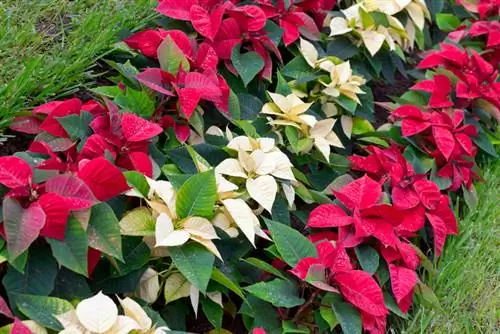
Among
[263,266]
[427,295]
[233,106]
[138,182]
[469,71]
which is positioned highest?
[138,182]

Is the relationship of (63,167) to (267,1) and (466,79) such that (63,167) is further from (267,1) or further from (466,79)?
(466,79)

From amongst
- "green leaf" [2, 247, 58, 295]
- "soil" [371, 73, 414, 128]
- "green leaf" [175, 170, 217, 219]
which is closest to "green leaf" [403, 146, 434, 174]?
"soil" [371, 73, 414, 128]

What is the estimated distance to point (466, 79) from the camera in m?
2.48

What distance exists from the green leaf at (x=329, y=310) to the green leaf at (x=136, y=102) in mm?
643

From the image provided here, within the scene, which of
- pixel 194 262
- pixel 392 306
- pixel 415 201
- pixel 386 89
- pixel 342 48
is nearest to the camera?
pixel 194 262

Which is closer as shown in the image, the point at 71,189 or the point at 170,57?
the point at 71,189

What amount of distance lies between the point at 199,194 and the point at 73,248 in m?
0.32

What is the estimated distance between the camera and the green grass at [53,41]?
5.87ft

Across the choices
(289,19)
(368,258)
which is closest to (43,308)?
(368,258)

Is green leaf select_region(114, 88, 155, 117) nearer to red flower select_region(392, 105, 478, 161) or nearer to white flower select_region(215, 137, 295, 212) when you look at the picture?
white flower select_region(215, 137, 295, 212)

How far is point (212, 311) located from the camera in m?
1.60

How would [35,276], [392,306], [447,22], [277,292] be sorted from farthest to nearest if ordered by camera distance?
1. [447,22]
2. [392,306]
3. [277,292]
4. [35,276]

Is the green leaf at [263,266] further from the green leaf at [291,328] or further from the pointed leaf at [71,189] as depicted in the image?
the pointed leaf at [71,189]

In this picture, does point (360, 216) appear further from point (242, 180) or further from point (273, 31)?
point (273, 31)
